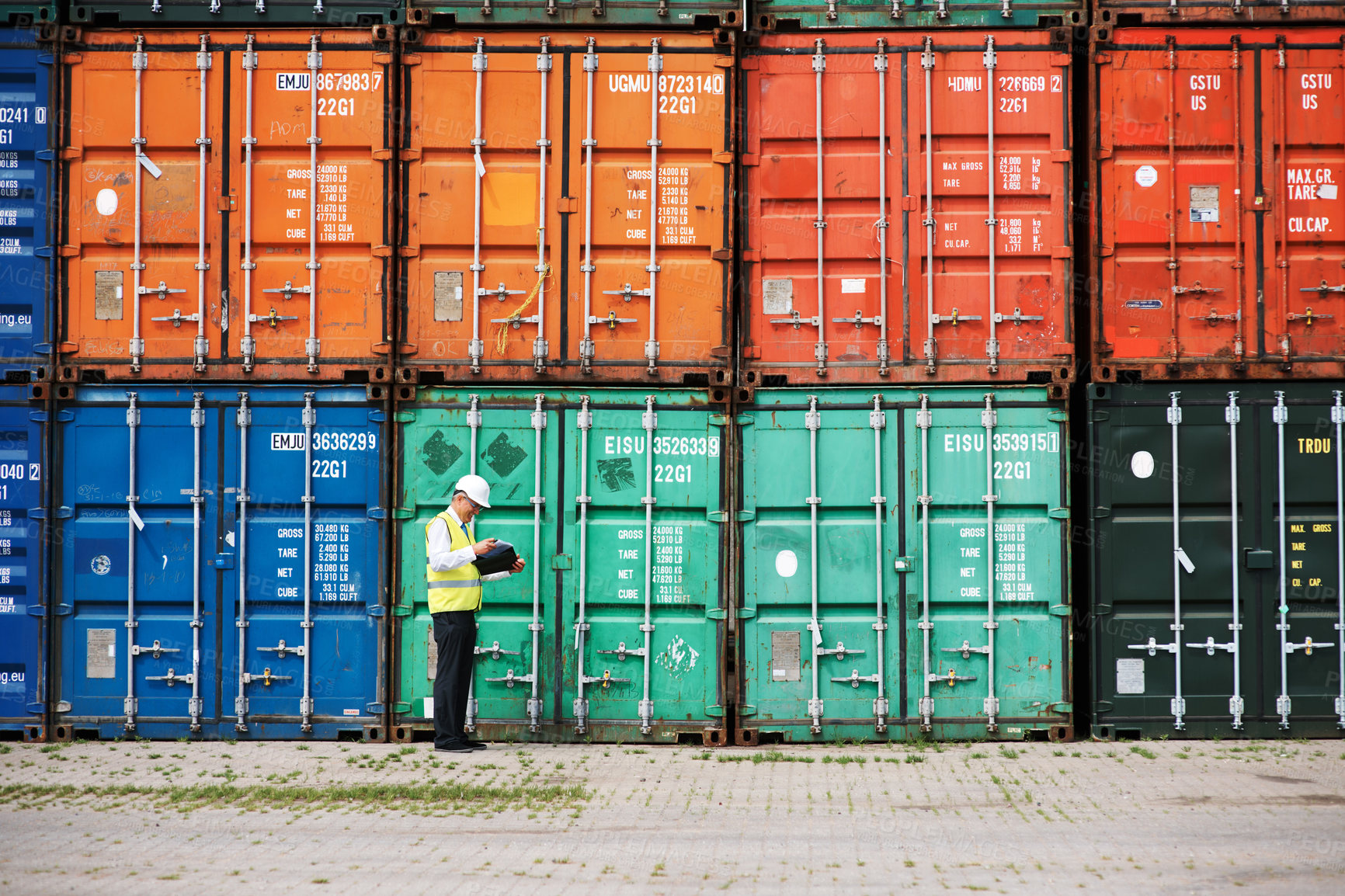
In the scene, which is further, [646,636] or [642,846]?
[646,636]

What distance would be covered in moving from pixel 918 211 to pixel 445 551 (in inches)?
193

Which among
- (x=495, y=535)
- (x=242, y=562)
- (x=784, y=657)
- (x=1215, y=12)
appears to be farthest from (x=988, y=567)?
(x=242, y=562)

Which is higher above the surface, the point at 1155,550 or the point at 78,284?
the point at 78,284

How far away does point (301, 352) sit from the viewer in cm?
995

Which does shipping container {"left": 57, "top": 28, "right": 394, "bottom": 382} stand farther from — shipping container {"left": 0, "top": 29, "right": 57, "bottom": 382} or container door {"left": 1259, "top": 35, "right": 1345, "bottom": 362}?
container door {"left": 1259, "top": 35, "right": 1345, "bottom": 362}

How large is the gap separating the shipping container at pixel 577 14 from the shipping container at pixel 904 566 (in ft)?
10.8

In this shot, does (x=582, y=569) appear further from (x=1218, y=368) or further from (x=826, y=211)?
(x=1218, y=368)

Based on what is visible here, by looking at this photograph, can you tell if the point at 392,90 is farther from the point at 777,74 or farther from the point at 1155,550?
the point at 1155,550

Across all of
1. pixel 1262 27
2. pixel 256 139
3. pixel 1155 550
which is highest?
pixel 1262 27

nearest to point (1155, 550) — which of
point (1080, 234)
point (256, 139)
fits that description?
point (1080, 234)

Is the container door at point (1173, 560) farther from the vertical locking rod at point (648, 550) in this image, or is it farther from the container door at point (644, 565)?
the vertical locking rod at point (648, 550)

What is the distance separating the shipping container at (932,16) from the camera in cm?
993

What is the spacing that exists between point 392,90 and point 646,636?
203 inches

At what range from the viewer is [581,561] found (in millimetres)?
9703
